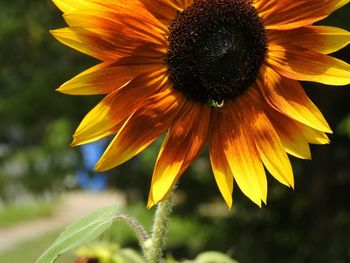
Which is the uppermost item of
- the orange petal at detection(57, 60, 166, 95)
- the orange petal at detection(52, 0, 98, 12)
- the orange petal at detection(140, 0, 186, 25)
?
the orange petal at detection(52, 0, 98, 12)

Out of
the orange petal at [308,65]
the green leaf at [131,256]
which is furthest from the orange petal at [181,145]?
the green leaf at [131,256]

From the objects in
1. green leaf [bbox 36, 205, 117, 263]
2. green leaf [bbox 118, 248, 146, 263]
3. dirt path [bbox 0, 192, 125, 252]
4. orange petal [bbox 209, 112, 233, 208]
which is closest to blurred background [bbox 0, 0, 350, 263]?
dirt path [bbox 0, 192, 125, 252]

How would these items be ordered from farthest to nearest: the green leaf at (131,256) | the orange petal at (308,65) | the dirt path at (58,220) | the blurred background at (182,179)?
the dirt path at (58,220) < the blurred background at (182,179) < the green leaf at (131,256) < the orange petal at (308,65)

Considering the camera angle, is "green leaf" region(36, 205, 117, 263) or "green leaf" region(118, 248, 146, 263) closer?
"green leaf" region(36, 205, 117, 263)

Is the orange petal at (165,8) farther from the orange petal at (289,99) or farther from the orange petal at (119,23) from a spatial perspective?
the orange petal at (289,99)

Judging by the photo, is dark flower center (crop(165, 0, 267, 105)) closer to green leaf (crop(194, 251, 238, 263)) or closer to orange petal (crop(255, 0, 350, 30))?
orange petal (crop(255, 0, 350, 30))

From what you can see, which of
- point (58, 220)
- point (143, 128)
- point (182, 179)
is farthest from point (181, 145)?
point (58, 220)

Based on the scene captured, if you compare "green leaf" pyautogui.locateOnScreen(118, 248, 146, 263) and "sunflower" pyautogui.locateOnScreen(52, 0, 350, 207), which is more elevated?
"sunflower" pyautogui.locateOnScreen(52, 0, 350, 207)

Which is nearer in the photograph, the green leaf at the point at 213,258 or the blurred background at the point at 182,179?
the green leaf at the point at 213,258
